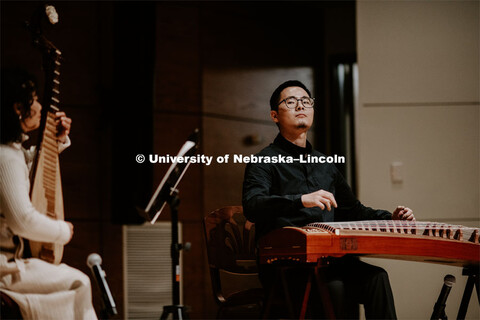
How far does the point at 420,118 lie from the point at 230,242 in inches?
59.5

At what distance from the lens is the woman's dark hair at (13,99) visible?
7.41 ft

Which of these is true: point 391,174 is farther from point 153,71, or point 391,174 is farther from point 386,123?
point 153,71

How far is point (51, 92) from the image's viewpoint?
2.39m

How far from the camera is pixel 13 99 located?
2.29 meters

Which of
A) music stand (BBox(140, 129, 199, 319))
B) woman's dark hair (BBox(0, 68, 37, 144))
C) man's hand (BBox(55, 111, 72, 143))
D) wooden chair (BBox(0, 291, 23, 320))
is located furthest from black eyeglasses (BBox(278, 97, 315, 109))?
wooden chair (BBox(0, 291, 23, 320))

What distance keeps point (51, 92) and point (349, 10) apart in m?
2.82

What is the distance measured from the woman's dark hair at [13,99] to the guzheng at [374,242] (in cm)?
106

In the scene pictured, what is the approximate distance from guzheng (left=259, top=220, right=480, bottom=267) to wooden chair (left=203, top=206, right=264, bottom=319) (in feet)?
1.58

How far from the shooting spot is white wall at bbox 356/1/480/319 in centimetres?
361

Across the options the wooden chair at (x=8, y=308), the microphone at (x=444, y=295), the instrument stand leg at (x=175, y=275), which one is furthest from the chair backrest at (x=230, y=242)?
the wooden chair at (x=8, y=308)

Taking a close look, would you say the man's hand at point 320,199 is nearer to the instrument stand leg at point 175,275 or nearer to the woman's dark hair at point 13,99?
the instrument stand leg at point 175,275

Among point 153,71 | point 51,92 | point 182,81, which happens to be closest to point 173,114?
point 182,81

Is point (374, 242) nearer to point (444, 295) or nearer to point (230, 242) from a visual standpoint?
point (444, 295)

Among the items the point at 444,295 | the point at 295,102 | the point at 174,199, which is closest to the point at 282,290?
the point at 174,199
